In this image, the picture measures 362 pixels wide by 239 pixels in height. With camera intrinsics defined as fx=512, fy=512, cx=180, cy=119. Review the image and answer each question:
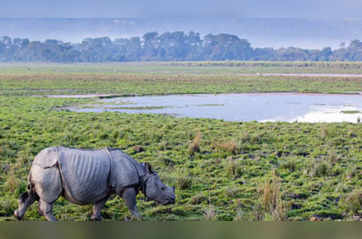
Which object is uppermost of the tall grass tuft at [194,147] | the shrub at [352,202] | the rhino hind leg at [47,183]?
the rhino hind leg at [47,183]

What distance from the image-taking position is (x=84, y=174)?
7004mm

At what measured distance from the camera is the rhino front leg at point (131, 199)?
737 cm

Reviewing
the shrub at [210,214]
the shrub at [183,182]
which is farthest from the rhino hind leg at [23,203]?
the shrub at [183,182]

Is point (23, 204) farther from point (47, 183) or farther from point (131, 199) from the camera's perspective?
point (131, 199)

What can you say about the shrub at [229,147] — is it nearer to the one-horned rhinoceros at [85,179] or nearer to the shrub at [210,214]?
the shrub at [210,214]

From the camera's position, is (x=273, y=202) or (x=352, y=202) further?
(x=352, y=202)

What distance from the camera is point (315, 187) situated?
32.0 ft

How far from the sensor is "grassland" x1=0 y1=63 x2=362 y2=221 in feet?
26.9

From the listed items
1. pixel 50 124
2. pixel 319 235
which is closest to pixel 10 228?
pixel 319 235

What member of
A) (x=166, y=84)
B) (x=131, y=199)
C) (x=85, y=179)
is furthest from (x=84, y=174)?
(x=166, y=84)

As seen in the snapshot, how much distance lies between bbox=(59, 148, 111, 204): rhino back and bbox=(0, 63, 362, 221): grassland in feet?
2.44

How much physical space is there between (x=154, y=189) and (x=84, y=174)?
1.15m

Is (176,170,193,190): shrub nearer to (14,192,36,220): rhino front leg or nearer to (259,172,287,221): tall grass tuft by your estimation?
(259,172,287,221): tall grass tuft

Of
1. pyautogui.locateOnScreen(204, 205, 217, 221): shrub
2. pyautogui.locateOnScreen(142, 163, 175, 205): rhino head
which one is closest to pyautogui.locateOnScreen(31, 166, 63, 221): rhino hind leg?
pyautogui.locateOnScreen(142, 163, 175, 205): rhino head
